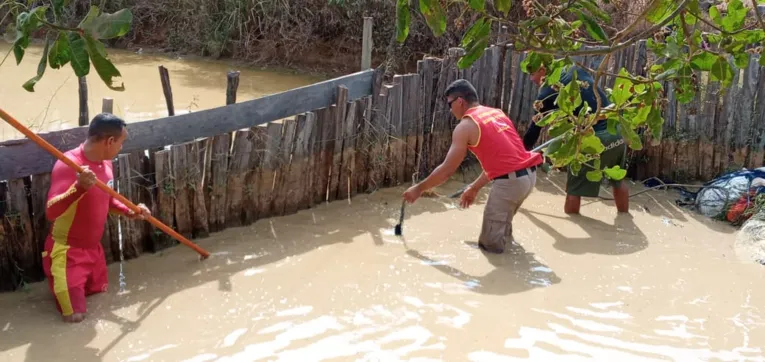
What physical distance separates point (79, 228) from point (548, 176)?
183 inches

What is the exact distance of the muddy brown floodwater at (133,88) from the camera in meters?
9.17

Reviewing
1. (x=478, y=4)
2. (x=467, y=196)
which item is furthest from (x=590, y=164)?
(x=478, y=4)

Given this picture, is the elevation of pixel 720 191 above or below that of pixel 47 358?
above

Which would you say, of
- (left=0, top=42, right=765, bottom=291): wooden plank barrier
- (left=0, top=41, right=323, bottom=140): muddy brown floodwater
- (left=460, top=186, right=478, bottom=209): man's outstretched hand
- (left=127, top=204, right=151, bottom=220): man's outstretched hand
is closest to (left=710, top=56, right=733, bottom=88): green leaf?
(left=0, top=42, right=765, bottom=291): wooden plank barrier

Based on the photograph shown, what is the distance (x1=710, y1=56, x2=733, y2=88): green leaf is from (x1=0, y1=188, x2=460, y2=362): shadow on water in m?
3.32

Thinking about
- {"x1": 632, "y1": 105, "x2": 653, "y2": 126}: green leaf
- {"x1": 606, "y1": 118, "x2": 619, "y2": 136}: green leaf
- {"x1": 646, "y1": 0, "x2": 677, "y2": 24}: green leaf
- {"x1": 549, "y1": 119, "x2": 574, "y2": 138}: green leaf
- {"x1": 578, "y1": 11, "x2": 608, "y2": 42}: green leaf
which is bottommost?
{"x1": 549, "y1": 119, "x2": 574, "y2": 138}: green leaf

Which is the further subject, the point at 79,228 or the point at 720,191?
the point at 720,191

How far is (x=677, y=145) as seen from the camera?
7277mm

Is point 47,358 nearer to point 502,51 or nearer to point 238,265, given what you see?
point 238,265

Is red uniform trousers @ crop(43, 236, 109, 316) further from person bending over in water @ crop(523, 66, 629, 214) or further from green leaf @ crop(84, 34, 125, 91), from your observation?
person bending over in water @ crop(523, 66, 629, 214)

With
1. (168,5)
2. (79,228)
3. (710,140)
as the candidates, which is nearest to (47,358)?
(79,228)

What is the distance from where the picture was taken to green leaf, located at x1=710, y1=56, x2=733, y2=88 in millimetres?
2490

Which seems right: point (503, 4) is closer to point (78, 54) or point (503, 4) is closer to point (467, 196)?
point (78, 54)

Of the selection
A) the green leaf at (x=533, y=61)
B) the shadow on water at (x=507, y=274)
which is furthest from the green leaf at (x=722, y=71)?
the shadow on water at (x=507, y=274)
